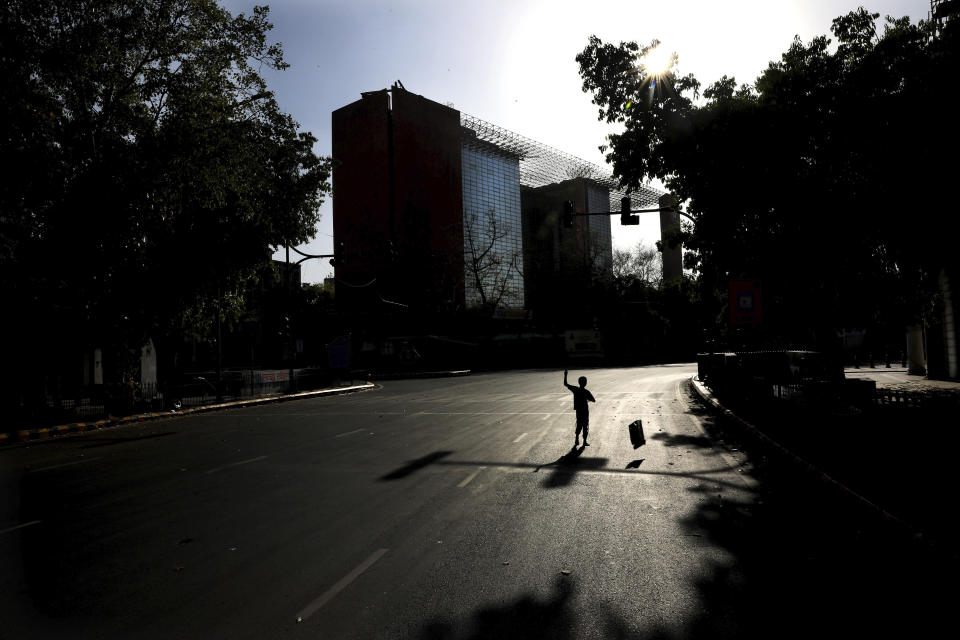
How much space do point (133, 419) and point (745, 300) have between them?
66.0 ft

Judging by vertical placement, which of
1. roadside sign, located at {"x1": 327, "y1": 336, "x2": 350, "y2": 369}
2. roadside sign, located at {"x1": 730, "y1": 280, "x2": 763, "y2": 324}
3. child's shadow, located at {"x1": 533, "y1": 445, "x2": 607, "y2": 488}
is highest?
roadside sign, located at {"x1": 730, "y1": 280, "x2": 763, "y2": 324}

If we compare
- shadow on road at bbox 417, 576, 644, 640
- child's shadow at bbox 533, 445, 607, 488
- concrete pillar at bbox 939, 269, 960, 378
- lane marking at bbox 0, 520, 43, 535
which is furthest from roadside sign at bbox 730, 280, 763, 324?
lane marking at bbox 0, 520, 43, 535

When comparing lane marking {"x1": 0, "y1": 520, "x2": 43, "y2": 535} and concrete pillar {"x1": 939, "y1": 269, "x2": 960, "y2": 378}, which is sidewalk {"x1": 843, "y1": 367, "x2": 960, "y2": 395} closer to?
concrete pillar {"x1": 939, "y1": 269, "x2": 960, "y2": 378}

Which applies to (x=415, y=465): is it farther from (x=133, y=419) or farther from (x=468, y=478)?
(x=133, y=419)

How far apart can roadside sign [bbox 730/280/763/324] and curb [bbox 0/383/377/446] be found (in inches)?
767

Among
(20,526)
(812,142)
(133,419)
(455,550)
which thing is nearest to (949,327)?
(812,142)

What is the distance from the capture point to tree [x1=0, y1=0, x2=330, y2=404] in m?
17.6

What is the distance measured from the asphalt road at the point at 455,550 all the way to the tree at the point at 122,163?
10498 mm

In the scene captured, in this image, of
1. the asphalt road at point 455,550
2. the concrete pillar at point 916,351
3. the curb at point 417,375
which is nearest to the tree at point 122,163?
the asphalt road at point 455,550

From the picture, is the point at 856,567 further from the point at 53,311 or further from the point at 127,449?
the point at 53,311

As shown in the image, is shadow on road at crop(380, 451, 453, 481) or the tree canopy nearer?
shadow on road at crop(380, 451, 453, 481)

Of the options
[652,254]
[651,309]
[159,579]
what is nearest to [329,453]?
[159,579]

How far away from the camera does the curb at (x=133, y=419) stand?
16953 mm

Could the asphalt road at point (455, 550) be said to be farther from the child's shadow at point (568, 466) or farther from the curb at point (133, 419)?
the curb at point (133, 419)
